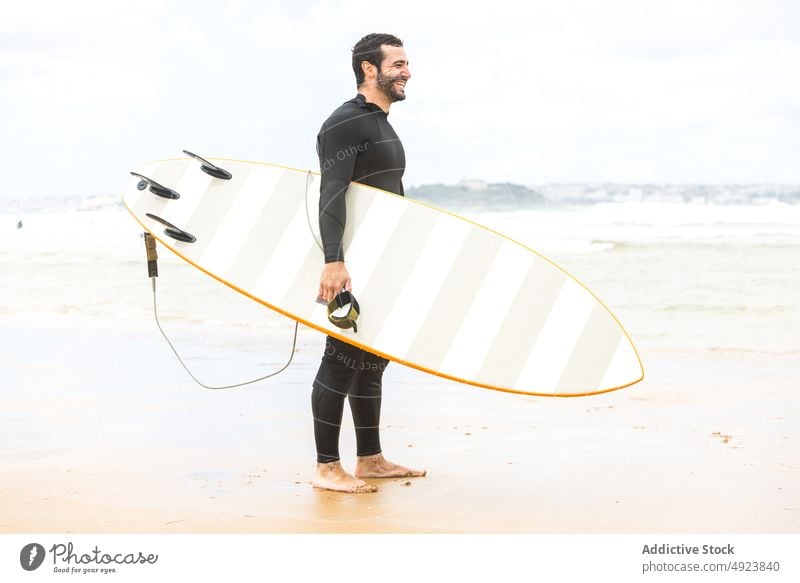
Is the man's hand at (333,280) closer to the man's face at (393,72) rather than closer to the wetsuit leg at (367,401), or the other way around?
the wetsuit leg at (367,401)

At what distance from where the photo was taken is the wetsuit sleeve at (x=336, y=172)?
7.82ft

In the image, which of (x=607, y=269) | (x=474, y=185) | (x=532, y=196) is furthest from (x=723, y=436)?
(x=532, y=196)

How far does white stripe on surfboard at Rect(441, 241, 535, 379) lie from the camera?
251 centimetres

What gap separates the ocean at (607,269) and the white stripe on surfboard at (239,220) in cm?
351

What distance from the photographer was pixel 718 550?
2215mm

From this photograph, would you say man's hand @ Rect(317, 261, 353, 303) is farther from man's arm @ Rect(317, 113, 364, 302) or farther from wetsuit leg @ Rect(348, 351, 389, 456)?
→ wetsuit leg @ Rect(348, 351, 389, 456)

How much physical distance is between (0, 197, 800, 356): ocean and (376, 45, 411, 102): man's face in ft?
12.4

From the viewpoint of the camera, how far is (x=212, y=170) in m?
2.73

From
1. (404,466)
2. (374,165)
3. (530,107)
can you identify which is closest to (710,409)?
(404,466)

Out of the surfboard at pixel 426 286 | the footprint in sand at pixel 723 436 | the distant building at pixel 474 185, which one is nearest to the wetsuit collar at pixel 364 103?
the surfboard at pixel 426 286

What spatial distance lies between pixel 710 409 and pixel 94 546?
2397 mm

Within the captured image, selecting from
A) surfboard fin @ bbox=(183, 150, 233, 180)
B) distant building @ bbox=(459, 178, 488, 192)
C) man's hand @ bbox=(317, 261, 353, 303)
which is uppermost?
surfboard fin @ bbox=(183, 150, 233, 180)

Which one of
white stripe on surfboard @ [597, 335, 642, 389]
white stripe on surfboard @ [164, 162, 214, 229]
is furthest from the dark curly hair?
white stripe on surfboard @ [597, 335, 642, 389]

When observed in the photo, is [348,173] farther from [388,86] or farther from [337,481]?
[337,481]
